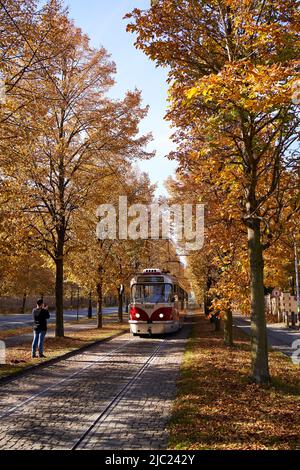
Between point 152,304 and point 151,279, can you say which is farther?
point 151,279

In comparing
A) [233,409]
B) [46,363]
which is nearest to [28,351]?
[46,363]

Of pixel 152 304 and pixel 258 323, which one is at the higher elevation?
pixel 152 304

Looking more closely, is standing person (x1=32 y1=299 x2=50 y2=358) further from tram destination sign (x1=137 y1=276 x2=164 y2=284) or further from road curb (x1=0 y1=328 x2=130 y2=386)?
tram destination sign (x1=137 y1=276 x2=164 y2=284)

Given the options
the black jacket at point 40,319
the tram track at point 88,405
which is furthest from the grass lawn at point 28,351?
the black jacket at point 40,319

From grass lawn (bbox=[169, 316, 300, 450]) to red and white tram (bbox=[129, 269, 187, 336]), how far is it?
9494mm

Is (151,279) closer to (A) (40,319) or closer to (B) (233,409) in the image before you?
(A) (40,319)

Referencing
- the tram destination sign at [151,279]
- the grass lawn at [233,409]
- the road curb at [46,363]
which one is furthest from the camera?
the tram destination sign at [151,279]

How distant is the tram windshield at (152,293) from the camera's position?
23.4 m

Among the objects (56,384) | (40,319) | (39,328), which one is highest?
(40,319)

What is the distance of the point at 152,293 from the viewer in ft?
77.3

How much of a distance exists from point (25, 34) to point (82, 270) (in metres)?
17.6

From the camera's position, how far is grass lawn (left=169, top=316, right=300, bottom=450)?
633 cm

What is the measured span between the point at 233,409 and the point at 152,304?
15187 mm

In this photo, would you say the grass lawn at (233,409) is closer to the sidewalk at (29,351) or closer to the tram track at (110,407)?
the tram track at (110,407)
